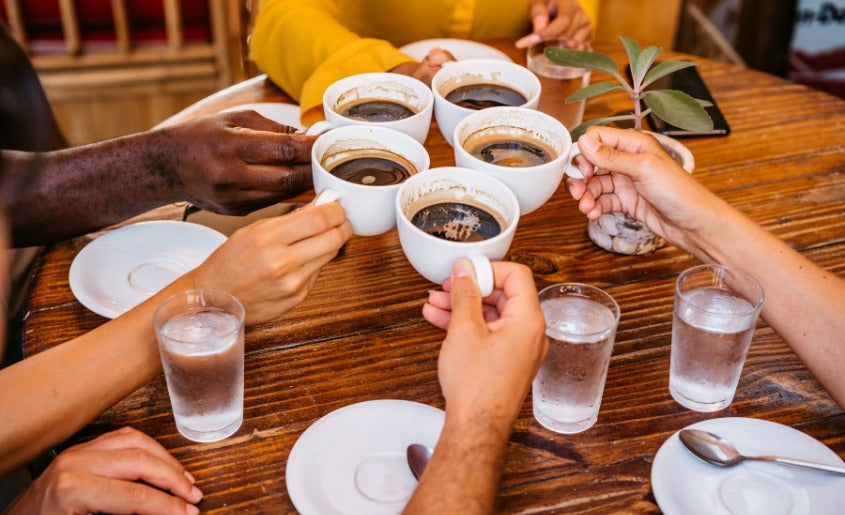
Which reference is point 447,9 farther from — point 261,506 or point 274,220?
point 261,506

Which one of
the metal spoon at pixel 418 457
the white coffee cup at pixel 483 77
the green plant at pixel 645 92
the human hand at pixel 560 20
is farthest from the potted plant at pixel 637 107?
the human hand at pixel 560 20

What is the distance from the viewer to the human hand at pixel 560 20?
2.02 metres

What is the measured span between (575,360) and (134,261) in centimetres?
73

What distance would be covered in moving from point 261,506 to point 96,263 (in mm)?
565

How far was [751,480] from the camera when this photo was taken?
101cm

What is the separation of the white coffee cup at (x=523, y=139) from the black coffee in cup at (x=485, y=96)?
0.44 feet

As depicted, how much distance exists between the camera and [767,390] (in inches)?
45.4

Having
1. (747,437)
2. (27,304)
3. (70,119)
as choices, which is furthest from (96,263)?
(70,119)

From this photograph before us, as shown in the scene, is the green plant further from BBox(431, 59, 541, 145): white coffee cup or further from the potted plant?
BBox(431, 59, 541, 145): white coffee cup

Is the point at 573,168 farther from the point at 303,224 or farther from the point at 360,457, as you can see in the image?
the point at 360,457

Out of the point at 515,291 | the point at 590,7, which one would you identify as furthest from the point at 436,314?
the point at 590,7

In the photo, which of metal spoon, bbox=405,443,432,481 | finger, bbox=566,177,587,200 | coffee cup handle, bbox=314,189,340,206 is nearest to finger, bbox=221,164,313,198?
→ coffee cup handle, bbox=314,189,340,206

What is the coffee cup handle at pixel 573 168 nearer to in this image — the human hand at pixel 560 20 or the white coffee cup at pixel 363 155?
the white coffee cup at pixel 363 155

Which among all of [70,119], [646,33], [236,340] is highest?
[236,340]
